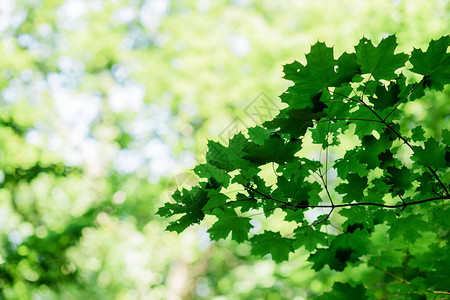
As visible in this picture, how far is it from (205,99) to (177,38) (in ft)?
6.26

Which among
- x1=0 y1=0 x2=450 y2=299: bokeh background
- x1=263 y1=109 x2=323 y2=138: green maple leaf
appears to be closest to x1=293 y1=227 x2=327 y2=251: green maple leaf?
x1=263 y1=109 x2=323 y2=138: green maple leaf

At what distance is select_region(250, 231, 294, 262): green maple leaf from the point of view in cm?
107

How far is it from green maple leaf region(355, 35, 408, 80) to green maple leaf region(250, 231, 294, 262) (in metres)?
0.56

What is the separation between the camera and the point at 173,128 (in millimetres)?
8961

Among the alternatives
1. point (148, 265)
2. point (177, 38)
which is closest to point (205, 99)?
point (177, 38)

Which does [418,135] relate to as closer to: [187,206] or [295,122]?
[295,122]

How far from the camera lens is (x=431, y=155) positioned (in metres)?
0.99

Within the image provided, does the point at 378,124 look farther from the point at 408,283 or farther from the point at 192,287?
the point at 192,287

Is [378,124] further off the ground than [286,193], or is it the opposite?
[378,124]

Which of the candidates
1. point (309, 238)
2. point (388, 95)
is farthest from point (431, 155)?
point (309, 238)

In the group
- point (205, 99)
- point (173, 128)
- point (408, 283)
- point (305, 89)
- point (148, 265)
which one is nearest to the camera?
point (305, 89)

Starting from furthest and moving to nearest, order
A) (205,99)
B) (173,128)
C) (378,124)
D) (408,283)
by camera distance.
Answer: (173,128)
(205,99)
(408,283)
(378,124)

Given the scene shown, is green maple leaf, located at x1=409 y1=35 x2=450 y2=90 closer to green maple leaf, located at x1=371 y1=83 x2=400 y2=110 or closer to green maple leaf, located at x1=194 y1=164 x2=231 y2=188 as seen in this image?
green maple leaf, located at x1=371 y1=83 x2=400 y2=110

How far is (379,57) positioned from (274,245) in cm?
63
